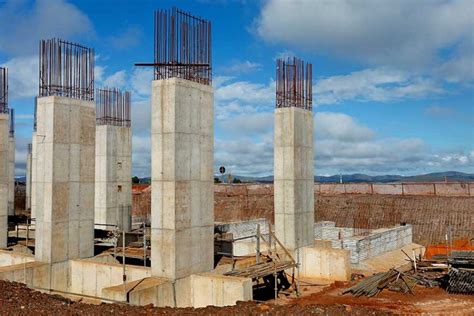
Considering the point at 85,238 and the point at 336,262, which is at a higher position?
the point at 85,238

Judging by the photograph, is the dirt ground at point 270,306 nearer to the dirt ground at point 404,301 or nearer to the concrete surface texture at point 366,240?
the dirt ground at point 404,301

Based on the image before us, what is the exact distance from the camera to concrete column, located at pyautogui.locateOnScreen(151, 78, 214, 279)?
13.0 meters

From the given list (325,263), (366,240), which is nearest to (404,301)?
(325,263)

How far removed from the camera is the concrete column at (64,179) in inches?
616

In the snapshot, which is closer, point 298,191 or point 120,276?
point 120,276

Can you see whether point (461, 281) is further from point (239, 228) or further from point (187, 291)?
point (239, 228)

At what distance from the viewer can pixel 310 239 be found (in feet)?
64.4

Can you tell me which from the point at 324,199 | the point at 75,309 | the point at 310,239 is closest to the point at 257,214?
the point at 324,199

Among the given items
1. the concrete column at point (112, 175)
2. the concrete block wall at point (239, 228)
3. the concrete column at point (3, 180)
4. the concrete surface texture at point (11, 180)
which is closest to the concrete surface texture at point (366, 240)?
the concrete block wall at point (239, 228)

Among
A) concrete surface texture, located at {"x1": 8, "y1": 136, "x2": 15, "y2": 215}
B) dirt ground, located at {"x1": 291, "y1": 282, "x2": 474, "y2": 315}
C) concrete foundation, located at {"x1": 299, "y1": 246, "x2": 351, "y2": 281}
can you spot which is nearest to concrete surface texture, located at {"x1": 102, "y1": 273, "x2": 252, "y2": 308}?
dirt ground, located at {"x1": 291, "y1": 282, "x2": 474, "y2": 315}

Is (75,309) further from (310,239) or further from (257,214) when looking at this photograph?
(257,214)

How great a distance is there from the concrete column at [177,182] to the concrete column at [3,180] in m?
9.17

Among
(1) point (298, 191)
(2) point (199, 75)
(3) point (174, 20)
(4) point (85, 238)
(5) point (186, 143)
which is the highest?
(3) point (174, 20)

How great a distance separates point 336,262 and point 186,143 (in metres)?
8.43
